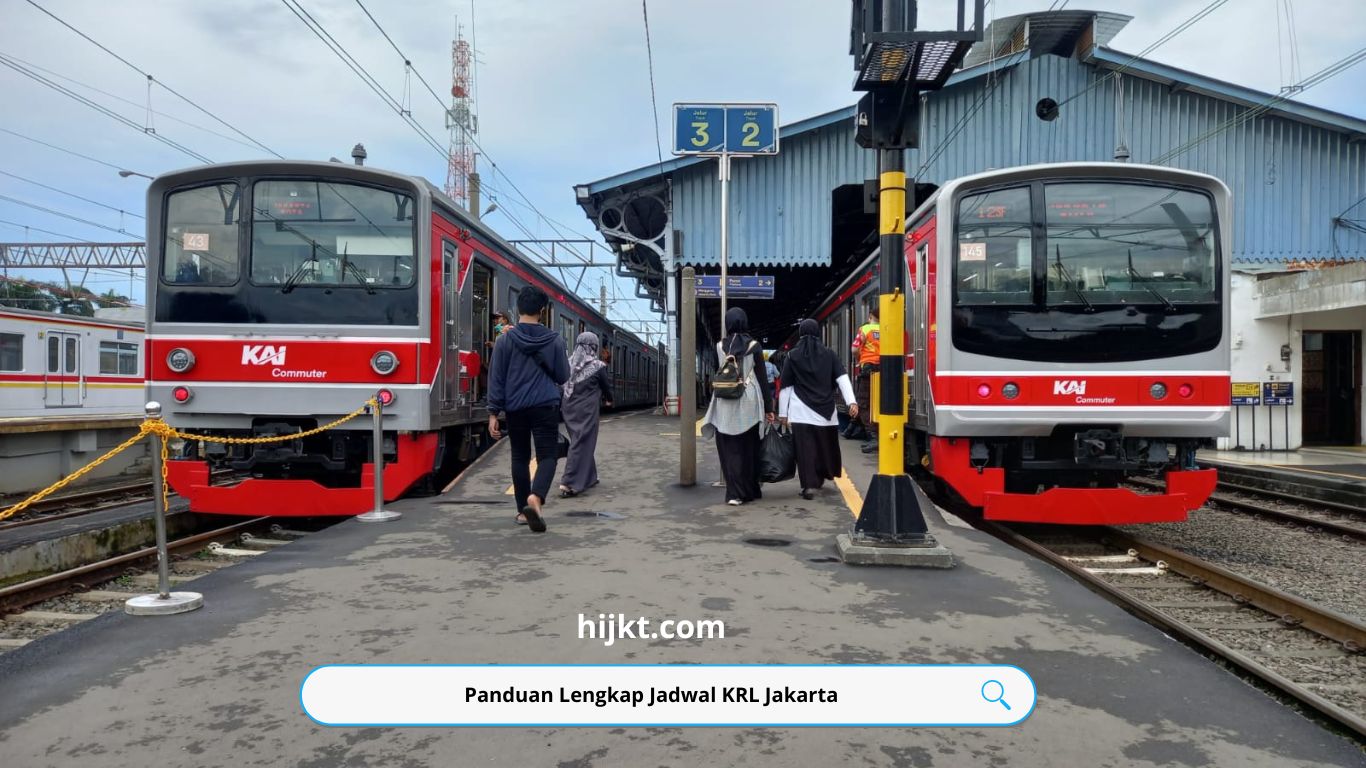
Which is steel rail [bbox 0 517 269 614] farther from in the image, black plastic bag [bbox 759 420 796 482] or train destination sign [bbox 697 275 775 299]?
train destination sign [bbox 697 275 775 299]

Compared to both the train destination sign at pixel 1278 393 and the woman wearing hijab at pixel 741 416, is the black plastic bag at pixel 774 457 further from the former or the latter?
the train destination sign at pixel 1278 393

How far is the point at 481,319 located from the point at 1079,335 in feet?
20.3

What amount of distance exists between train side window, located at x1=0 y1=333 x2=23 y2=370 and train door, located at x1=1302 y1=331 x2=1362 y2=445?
23072 millimetres

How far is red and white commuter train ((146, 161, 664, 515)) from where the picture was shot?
691 centimetres

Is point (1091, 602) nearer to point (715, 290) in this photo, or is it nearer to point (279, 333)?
point (279, 333)

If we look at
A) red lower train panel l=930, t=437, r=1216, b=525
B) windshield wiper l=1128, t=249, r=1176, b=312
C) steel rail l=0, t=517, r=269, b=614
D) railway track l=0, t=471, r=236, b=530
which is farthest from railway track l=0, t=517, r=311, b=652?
windshield wiper l=1128, t=249, r=1176, b=312

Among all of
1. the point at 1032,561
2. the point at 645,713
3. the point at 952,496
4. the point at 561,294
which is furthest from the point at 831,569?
the point at 561,294

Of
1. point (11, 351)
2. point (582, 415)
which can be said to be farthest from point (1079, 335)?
point (11, 351)

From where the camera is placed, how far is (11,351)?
14625mm

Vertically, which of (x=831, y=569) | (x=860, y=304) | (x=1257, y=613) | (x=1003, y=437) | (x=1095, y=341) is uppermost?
(x=860, y=304)

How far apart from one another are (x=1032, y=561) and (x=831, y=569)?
1365mm

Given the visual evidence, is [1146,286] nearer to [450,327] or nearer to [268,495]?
[450,327]

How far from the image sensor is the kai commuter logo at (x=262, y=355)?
6926mm

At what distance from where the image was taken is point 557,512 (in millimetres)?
6680
